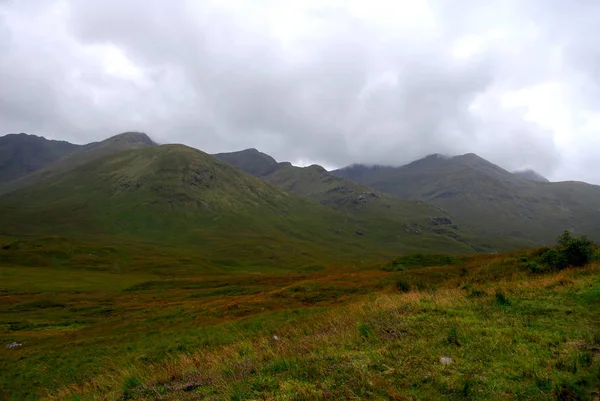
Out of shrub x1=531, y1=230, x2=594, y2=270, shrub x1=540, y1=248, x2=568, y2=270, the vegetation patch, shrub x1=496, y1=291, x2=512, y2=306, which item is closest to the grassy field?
shrub x1=496, y1=291, x2=512, y2=306

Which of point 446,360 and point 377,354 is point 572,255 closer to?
point 446,360

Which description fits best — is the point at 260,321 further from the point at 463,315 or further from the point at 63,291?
the point at 63,291

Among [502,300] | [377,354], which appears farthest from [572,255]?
[377,354]

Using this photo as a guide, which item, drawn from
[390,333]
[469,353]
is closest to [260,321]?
[390,333]

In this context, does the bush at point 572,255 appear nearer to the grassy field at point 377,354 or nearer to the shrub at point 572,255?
the shrub at point 572,255

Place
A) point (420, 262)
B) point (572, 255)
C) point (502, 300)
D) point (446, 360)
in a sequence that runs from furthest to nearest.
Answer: point (420, 262)
point (572, 255)
point (502, 300)
point (446, 360)

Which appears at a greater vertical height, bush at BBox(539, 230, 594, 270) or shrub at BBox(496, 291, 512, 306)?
bush at BBox(539, 230, 594, 270)

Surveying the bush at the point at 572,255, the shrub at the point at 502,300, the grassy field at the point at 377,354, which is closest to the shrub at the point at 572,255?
the bush at the point at 572,255

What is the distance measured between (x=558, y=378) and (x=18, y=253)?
151 meters

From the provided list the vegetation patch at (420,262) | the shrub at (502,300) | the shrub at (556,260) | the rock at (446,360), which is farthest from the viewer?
the vegetation patch at (420,262)

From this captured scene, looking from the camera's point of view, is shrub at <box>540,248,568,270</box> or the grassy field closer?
the grassy field

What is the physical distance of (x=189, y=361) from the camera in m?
12.9

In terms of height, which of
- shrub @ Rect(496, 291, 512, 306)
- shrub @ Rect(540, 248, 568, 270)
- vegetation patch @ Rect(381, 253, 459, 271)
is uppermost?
shrub @ Rect(540, 248, 568, 270)

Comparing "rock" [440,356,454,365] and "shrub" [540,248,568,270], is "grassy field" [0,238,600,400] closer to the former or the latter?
"rock" [440,356,454,365]
